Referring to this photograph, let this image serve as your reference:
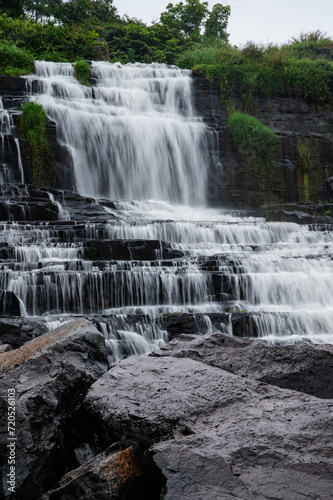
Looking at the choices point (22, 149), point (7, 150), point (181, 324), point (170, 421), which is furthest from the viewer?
point (22, 149)

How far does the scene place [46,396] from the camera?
10.1 ft

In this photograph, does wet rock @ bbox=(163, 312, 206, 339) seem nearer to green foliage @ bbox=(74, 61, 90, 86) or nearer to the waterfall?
the waterfall

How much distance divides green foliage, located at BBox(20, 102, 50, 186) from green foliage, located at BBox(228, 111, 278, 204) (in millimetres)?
8070

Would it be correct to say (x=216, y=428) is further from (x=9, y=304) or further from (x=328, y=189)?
(x=328, y=189)

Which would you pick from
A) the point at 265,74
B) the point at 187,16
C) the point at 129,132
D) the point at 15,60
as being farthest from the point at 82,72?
the point at 187,16

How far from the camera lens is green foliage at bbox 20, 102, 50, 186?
1466 cm

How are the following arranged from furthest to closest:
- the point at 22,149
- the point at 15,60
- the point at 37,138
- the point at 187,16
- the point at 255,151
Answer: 1. the point at 187,16
2. the point at 255,151
3. the point at 15,60
4. the point at 37,138
5. the point at 22,149

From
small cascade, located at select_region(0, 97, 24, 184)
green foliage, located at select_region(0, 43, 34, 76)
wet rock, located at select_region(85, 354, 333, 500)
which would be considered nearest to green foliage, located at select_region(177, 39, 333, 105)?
green foliage, located at select_region(0, 43, 34, 76)

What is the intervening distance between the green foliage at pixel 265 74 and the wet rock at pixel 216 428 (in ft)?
61.0

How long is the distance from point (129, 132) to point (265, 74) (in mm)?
7426

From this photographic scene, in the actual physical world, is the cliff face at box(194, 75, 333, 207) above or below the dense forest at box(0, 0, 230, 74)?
below

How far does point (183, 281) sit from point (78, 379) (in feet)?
15.0

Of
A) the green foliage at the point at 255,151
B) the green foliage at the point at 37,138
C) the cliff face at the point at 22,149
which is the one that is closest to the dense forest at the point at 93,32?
the cliff face at the point at 22,149

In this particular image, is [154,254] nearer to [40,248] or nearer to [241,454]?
[40,248]
